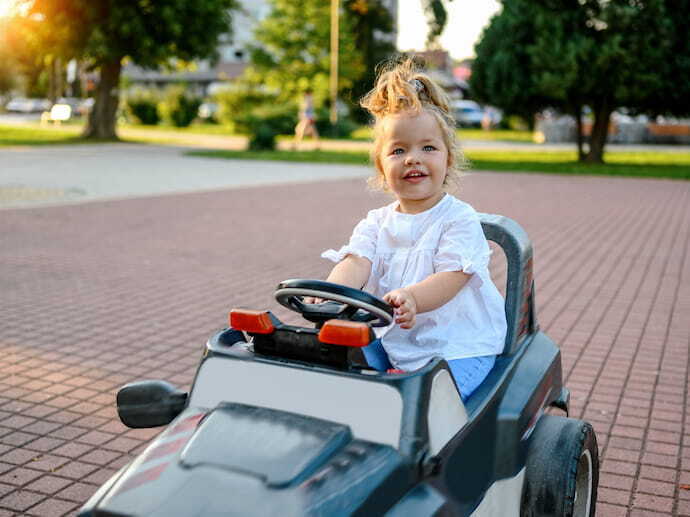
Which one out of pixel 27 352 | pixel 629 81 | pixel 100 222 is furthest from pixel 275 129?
pixel 27 352

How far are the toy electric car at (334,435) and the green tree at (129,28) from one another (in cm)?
2439

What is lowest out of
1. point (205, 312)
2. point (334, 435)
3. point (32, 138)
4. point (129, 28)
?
point (205, 312)

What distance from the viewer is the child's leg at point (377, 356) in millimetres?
2322

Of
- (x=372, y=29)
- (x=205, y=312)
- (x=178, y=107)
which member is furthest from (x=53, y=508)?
(x=372, y=29)

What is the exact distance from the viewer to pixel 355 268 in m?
2.53

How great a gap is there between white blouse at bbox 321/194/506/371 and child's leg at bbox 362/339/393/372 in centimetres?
2

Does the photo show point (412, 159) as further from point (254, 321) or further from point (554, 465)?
point (554, 465)

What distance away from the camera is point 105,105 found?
2775 centimetres

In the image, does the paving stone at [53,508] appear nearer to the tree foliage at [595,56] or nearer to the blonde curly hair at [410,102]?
the blonde curly hair at [410,102]

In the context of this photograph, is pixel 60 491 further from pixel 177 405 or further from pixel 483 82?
pixel 483 82

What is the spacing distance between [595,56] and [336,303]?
19.1 metres

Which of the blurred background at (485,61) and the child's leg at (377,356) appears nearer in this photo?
the child's leg at (377,356)

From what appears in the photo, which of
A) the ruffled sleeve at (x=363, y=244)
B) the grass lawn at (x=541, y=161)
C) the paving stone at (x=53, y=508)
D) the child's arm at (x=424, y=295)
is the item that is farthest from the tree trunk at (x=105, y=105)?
the child's arm at (x=424, y=295)

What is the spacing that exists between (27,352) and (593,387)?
313cm
